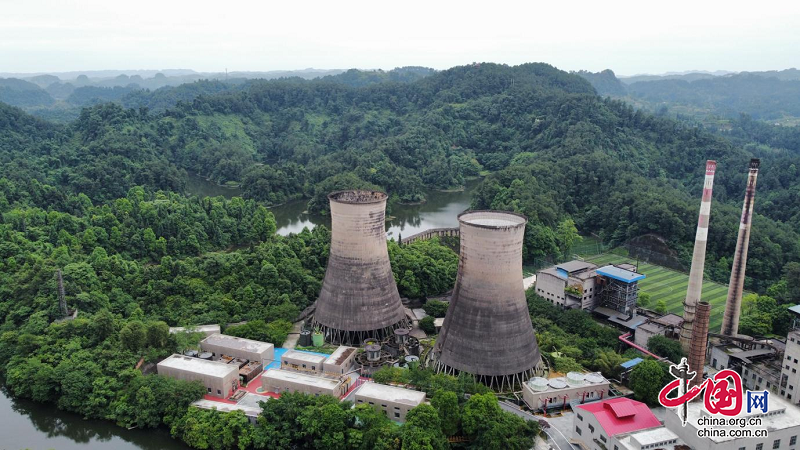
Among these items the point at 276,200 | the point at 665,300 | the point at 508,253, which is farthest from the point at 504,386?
the point at 276,200

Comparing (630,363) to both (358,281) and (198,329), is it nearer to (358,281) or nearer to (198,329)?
(358,281)

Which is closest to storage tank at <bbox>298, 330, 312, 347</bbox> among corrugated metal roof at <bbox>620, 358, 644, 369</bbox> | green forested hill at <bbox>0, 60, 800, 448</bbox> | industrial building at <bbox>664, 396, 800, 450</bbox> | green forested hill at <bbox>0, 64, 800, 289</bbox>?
green forested hill at <bbox>0, 60, 800, 448</bbox>

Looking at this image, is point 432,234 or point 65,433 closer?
point 65,433

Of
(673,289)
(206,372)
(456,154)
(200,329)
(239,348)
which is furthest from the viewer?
(456,154)

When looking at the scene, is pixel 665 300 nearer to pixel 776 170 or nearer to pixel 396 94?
pixel 776 170

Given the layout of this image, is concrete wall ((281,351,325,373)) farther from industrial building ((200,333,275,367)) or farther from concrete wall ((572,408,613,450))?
Result: concrete wall ((572,408,613,450))

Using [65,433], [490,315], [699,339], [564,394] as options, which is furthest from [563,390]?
[65,433]

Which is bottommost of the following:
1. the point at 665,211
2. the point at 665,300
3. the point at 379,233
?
the point at 665,300
